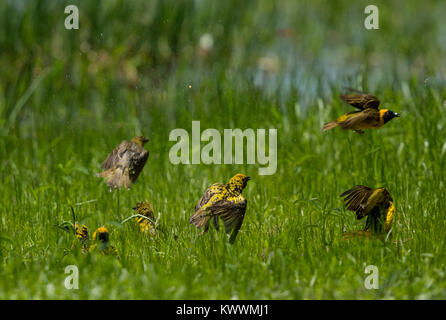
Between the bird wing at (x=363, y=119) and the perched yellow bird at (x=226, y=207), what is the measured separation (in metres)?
0.77

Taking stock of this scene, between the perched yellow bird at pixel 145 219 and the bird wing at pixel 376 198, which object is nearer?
the bird wing at pixel 376 198

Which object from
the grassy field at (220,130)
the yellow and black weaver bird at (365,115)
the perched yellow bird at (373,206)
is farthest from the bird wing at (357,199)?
the yellow and black weaver bird at (365,115)

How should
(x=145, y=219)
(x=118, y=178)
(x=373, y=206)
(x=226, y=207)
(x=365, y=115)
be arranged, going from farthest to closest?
(x=118, y=178), (x=145, y=219), (x=365, y=115), (x=373, y=206), (x=226, y=207)

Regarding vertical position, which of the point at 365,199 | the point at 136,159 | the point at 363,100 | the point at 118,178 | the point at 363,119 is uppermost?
the point at 363,100

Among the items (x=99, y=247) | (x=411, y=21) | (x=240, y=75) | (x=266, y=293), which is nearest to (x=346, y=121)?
(x=266, y=293)

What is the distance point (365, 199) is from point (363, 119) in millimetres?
531

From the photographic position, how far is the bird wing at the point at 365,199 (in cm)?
441

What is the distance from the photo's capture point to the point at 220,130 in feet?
22.7

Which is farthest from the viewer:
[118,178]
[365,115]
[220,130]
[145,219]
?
[220,130]

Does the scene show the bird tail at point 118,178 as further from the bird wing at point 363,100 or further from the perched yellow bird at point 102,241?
the bird wing at point 363,100

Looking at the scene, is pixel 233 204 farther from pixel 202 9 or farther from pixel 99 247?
pixel 202 9

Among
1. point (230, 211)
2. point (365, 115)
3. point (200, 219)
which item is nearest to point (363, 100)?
point (365, 115)

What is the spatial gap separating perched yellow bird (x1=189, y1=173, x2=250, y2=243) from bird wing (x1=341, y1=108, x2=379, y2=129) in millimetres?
772

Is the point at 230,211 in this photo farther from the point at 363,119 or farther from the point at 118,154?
the point at 118,154
